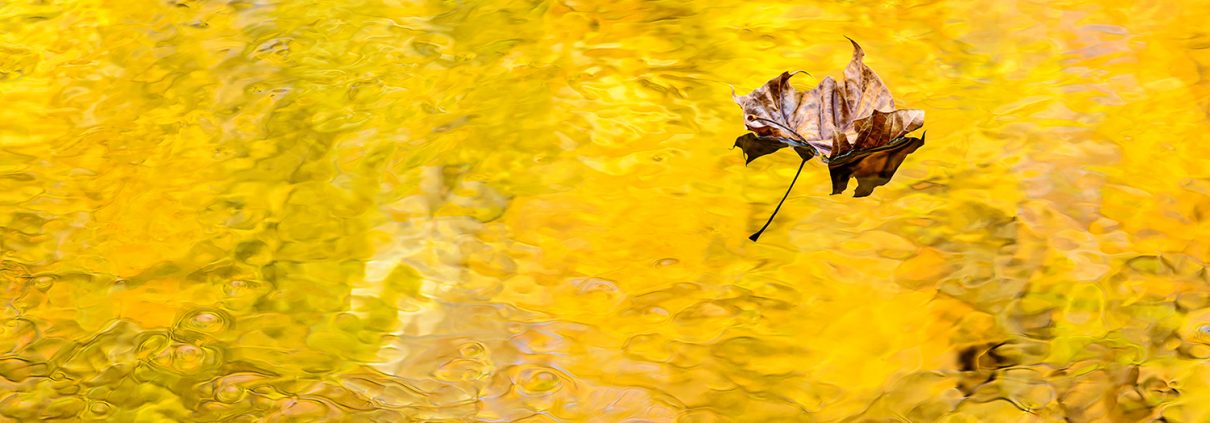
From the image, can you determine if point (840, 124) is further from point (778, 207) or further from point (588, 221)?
point (588, 221)

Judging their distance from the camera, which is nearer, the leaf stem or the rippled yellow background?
the rippled yellow background

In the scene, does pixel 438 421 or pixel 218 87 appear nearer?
pixel 438 421

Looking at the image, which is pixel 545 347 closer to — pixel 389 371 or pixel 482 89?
pixel 389 371

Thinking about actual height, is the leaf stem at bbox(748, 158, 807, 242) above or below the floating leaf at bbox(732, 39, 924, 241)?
below

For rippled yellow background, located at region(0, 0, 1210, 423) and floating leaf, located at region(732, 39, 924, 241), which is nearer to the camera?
rippled yellow background, located at region(0, 0, 1210, 423)

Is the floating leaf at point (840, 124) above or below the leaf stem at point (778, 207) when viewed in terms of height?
above

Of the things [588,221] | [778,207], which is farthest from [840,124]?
[588,221]

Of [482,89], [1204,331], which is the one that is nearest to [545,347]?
[482,89]

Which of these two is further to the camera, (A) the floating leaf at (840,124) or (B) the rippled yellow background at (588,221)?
(A) the floating leaf at (840,124)
